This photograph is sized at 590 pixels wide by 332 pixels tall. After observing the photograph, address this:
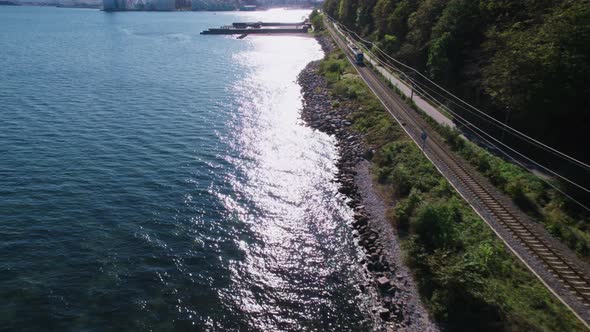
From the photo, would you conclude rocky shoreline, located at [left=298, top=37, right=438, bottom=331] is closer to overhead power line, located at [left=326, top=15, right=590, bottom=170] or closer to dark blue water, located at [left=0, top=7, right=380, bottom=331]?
dark blue water, located at [left=0, top=7, right=380, bottom=331]

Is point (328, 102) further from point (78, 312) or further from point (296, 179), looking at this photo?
point (78, 312)

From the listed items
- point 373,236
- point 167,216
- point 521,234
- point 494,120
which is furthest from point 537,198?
point 167,216

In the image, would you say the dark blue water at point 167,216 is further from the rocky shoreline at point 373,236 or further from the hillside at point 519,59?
the hillside at point 519,59

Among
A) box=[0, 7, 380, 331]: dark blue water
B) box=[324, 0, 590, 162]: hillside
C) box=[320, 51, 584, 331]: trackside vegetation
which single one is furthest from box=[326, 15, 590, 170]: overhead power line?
box=[0, 7, 380, 331]: dark blue water

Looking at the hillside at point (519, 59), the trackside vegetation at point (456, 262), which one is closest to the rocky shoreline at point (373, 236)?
the trackside vegetation at point (456, 262)

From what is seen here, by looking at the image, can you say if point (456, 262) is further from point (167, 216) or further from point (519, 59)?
point (167, 216)
